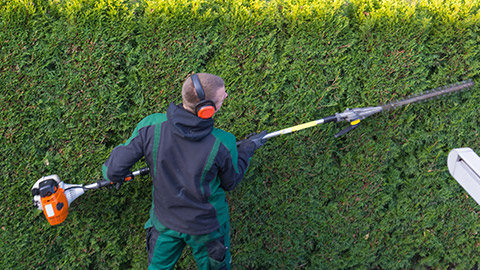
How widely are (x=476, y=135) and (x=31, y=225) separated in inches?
164

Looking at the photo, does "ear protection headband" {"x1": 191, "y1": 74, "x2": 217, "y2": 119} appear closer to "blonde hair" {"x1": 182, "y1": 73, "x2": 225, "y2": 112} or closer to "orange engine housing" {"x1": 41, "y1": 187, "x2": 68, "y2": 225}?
"blonde hair" {"x1": 182, "y1": 73, "x2": 225, "y2": 112}

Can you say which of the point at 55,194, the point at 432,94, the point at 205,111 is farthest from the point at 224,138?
the point at 432,94

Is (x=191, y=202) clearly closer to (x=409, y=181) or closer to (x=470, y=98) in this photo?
(x=409, y=181)

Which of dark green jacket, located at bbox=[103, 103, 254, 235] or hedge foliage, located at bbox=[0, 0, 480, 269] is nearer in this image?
dark green jacket, located at bbox=[103, 103, 254, 235]

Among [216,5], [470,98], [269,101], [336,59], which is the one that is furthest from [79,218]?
[470,98]

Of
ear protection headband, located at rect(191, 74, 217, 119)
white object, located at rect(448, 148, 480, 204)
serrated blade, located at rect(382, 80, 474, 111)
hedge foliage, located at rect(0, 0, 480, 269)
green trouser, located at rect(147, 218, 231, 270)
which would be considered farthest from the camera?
serrated blade, located at rect(382, 80, 474, 111)

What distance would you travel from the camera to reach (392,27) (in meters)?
3.56

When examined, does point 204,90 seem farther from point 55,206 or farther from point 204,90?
point 55,206

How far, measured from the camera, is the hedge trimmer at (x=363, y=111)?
332 centimetres

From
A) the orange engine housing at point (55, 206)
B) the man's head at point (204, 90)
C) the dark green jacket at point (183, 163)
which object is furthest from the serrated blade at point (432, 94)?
the orange engine housing at point (55, 206)

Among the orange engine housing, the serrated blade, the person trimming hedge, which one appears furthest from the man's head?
the serrated blade

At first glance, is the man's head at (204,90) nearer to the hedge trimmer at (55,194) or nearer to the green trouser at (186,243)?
the hedge trimmer at (55,194)

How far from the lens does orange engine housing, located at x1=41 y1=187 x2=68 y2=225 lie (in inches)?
117

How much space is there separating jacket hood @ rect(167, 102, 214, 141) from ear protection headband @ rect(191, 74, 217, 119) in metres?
0.04
